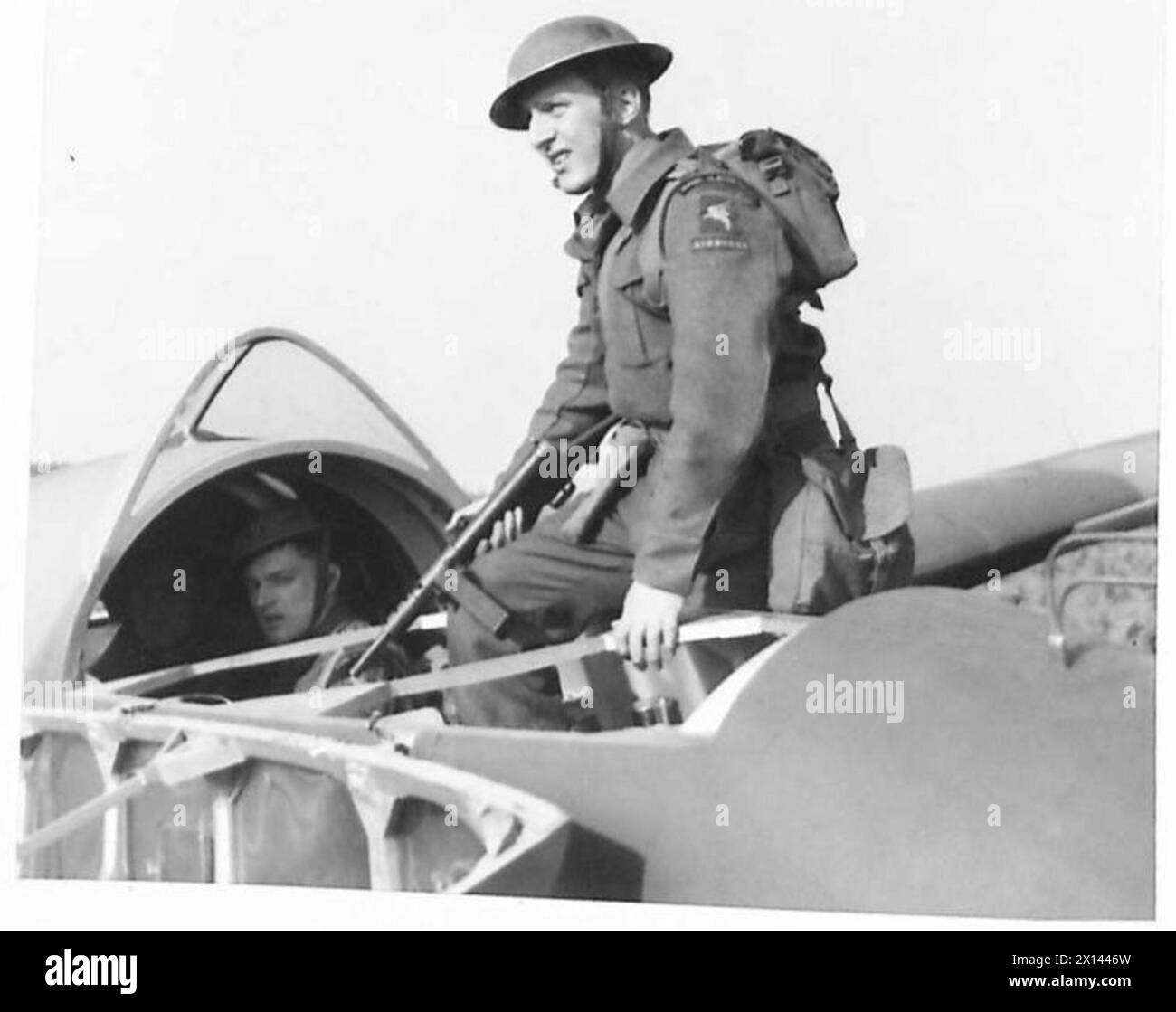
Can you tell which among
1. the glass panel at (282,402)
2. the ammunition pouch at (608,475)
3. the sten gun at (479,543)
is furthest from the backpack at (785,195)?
the glass panel at (282,402)

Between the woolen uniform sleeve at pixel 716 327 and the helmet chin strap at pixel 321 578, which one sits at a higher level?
the woolen uniform sleeve at pixel 716 327

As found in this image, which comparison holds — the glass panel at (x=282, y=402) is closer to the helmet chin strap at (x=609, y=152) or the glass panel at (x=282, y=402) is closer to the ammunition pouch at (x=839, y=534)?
the helmet chin strap at (x=609, y=152)

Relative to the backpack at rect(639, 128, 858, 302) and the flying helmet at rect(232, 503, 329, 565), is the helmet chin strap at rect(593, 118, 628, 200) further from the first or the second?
the flying helmet at rect(232, 503, 329, 565)

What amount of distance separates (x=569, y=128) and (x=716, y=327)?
1.74 feet

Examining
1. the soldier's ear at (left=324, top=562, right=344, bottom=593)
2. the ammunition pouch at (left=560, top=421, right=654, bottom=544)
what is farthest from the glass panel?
the ammunition pouch at (left=560, top=421, right=654, bottom=544)

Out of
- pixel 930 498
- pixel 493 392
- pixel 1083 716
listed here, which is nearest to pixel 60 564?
pixel 493 392

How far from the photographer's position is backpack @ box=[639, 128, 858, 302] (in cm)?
397

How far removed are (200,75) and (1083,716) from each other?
224cm

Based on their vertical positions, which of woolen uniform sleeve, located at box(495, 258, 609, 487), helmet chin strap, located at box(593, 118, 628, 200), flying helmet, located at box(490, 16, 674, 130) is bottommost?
woolen uniform sleeve, located at box(495, 258, 609, 487)

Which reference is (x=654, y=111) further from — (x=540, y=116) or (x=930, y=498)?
(x=930, y=498)

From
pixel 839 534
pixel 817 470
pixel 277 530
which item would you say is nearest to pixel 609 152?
pixel 817 470

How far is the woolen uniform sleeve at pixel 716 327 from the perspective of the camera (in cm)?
391

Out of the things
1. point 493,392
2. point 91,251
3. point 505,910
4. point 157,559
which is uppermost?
point 91,251

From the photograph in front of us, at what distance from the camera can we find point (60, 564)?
426cm
